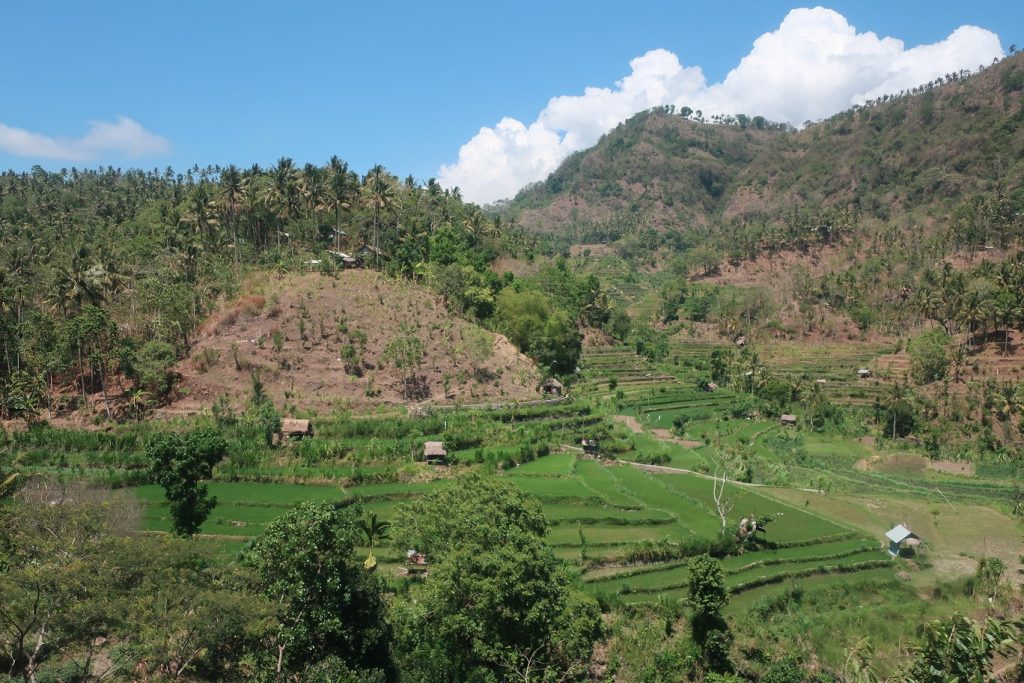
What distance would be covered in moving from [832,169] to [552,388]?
130786 mm

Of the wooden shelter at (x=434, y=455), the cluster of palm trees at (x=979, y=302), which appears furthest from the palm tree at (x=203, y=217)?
the cluster of palm trees at (x=979, y=302)

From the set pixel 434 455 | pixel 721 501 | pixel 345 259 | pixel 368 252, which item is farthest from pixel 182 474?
pixel 368 252

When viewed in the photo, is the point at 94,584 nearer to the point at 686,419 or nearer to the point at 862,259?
the point at 686,419

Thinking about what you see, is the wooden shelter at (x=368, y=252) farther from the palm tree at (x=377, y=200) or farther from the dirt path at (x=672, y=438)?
the dirt path at (x=672, y=438)

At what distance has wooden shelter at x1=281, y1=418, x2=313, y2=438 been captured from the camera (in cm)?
3816

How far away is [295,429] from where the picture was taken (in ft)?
125

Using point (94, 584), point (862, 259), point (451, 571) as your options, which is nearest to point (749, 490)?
point (451, 571)

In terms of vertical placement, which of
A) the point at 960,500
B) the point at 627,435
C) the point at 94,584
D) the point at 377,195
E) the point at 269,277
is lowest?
the point at 960,500

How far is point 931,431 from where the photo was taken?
52500 millimetres

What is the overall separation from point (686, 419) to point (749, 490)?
18080mm

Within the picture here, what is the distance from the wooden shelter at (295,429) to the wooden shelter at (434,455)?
7.37m

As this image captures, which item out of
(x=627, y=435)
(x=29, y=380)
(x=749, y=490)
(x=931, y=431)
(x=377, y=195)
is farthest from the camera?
(x=377, y=195)

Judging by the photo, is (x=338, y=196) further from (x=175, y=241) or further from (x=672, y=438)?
(x=672, y=438)

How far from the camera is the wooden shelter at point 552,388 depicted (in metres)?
52.5
